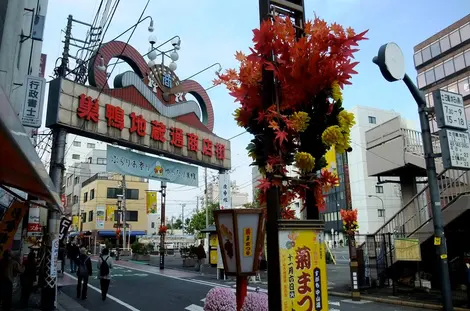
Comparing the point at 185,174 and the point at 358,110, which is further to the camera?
the point at 358,110

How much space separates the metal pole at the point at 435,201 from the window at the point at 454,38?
35.6 metres

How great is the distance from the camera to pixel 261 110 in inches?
187

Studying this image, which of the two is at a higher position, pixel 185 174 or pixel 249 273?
pixel 185 174

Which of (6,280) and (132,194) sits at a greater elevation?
(132,194)

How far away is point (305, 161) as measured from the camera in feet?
14.4

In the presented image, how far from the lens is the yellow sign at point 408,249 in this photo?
13891 millimetres

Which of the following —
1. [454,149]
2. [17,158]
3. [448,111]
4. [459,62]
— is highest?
[459,62]

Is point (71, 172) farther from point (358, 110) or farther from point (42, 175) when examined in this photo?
point (42, 175)

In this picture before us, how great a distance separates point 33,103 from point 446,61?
40092mm

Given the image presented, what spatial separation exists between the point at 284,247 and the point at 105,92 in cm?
1477

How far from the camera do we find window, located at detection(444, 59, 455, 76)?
3859cm

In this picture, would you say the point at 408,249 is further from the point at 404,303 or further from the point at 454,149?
the point at 454,149

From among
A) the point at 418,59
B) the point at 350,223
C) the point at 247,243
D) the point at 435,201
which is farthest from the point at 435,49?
the point at 247,243

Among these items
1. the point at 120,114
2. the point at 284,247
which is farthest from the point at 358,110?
the point at 284,247
